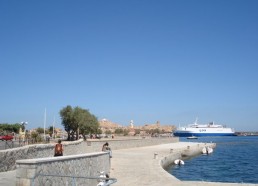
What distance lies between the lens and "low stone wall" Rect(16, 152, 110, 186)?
9741 mm

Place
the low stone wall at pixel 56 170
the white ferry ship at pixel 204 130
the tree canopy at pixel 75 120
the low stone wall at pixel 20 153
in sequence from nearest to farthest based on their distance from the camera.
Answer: the low stone wall at pixel 56 170 → the low stone wall at pixel 20 153 → the tree canopy at pixel 75 120 → the white ferry ship at pixel 204 130

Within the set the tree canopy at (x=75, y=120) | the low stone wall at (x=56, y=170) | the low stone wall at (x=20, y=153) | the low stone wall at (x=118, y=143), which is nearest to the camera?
the low stone wall at (x=56, y=170)

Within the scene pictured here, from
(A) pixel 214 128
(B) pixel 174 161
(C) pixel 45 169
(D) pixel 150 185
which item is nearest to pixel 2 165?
(C) pixel 45 169

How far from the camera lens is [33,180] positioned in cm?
973

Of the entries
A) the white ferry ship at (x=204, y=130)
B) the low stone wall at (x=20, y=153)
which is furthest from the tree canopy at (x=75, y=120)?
the white ferry ship at (x=204, y=130)

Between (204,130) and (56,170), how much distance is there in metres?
174

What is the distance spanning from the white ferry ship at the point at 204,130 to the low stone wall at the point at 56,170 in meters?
168

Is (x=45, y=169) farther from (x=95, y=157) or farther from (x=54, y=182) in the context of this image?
(x=95, y=157)

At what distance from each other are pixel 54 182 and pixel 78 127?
6212cm

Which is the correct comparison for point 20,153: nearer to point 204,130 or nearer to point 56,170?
point 56,170

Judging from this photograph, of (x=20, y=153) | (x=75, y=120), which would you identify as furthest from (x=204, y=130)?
(x=20, y=153)

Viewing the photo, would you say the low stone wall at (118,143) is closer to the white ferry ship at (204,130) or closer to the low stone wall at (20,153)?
the low stone wall at (20,153)

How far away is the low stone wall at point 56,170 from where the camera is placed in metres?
Result: 9.74

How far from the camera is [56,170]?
1114cm
